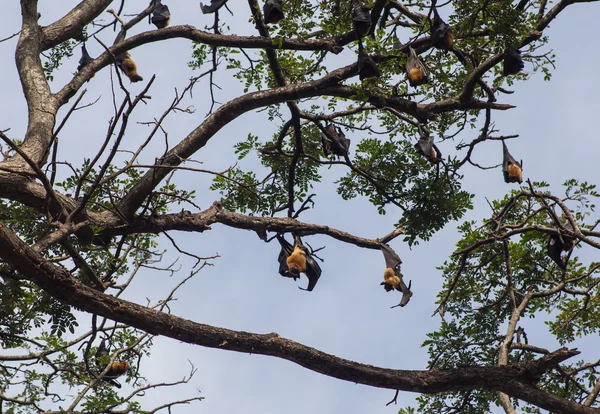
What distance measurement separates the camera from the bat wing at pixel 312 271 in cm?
843

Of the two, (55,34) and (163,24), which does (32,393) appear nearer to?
(55,34)

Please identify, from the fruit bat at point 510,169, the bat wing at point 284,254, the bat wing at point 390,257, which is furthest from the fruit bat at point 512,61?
the bat wing at point 284,254

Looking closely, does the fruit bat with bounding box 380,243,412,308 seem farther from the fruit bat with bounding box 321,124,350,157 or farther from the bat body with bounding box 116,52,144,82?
the bat body with bounding box 116,52,144,82

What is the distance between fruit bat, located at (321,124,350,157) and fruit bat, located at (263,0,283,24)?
1.43 metres

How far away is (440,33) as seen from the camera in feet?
23.0

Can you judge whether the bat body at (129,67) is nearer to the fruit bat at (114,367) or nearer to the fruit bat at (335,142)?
the fruit bat at (335,142)

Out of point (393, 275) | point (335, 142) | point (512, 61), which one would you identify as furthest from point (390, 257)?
point (512, 61)

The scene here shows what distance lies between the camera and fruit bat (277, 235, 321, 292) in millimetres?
8016

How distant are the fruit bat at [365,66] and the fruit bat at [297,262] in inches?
Answer: 83.0

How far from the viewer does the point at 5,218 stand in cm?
722

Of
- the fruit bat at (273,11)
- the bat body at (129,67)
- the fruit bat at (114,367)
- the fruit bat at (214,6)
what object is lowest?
the fruit bat at (114,367)

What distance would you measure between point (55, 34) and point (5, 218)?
272 centimetres

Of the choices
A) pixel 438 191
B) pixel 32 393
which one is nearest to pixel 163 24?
pixel 438 191

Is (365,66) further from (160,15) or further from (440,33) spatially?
(160,15)
